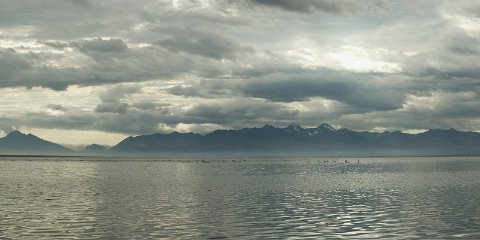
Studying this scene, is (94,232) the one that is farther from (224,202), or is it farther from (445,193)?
(445,193)

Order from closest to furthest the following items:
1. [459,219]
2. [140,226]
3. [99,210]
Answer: [140,226]
[459,219]
[99,210]

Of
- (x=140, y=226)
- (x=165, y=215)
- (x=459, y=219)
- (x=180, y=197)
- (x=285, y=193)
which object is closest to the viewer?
(x=140, y=226)

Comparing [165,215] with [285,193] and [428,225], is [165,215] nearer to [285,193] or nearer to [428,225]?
[428,225]

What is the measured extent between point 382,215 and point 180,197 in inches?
1176

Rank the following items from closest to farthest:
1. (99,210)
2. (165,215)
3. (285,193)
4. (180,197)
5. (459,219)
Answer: (459,219) → (165,215) → (99,210) → (180,197) → (285,193)

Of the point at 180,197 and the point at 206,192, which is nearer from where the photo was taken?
the point at 180,197

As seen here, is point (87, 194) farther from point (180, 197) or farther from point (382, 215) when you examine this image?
point (382, 215)

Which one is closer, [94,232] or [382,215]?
[94,232]

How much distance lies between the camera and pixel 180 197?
72.9 metres

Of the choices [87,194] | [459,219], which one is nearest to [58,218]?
[87,194]

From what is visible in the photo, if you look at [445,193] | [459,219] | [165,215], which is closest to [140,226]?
[165,215]

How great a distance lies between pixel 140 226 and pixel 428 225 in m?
23.3

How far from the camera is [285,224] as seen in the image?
151 ft

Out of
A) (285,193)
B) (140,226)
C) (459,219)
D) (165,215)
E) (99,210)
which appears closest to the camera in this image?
(140,226)
